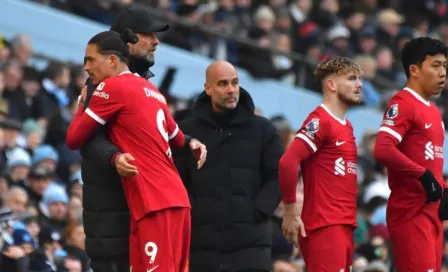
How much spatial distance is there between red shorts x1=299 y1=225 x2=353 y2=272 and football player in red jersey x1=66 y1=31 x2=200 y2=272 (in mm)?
1105

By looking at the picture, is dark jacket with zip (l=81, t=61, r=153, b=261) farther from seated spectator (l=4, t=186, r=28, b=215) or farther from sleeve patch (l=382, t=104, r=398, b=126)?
seated spectator (l=4, t=186, r=28, b=215)

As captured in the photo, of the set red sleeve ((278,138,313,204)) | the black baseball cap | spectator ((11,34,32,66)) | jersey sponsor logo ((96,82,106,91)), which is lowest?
red sleeve ((278,138,313,204))

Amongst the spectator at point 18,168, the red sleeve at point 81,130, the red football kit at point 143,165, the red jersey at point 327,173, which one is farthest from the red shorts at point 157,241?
the spectator at point 18,168

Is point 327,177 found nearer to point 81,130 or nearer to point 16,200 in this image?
point 81,130

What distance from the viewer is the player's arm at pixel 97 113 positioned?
955 cm

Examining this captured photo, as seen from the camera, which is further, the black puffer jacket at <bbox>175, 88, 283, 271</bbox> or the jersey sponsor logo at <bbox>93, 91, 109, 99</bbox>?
the black puffer jacket at <bbox>175, 88, 283, 271</bbox>

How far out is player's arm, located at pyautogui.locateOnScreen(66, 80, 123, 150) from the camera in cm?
955

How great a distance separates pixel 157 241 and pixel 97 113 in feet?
2.87

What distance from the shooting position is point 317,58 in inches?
863

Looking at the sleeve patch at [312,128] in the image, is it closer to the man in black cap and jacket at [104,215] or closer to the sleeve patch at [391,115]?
the sleeve patch at [391,115]

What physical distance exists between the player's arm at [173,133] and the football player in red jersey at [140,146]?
0.11m

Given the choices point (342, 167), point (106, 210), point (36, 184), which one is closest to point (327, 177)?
point (342, 167)

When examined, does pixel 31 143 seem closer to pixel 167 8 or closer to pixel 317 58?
pixel 167 8

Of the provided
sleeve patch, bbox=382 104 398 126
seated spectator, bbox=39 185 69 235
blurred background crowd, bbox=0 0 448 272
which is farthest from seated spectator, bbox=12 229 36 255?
sleeve patch, bbox=382 104 398 126
